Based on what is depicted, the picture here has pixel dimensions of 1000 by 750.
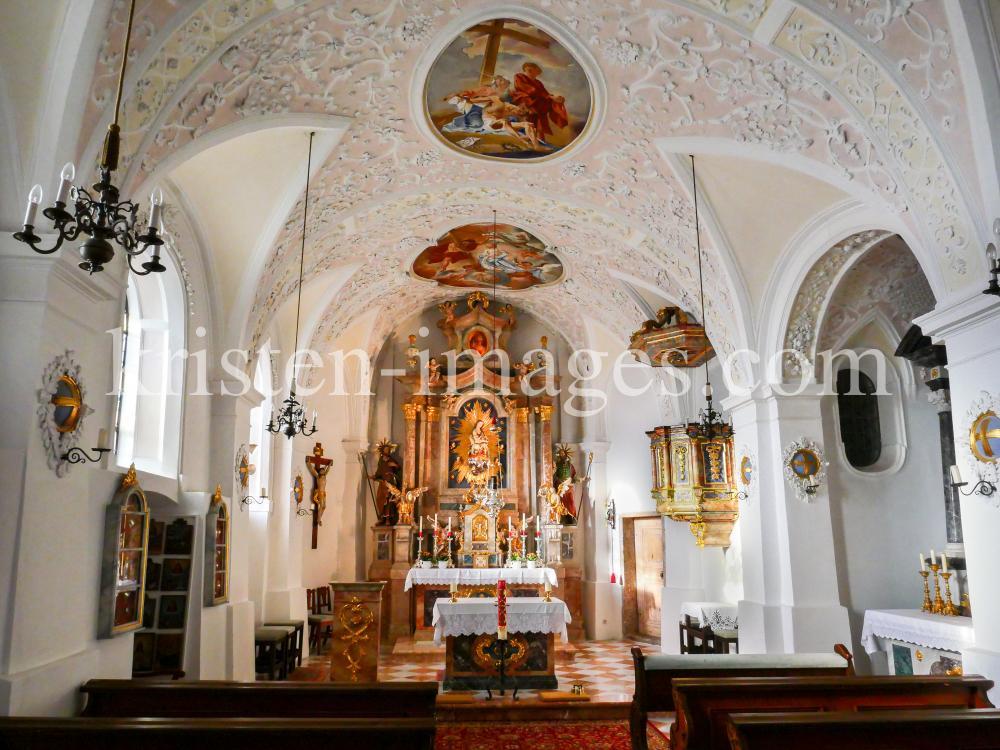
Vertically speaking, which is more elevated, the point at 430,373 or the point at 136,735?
the point at 430,373

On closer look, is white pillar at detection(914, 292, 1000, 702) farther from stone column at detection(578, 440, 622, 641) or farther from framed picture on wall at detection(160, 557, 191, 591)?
stone column at detection(578, 440, 622, 641)

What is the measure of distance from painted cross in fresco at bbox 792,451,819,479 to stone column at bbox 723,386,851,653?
0.59 feet

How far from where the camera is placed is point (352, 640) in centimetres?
872

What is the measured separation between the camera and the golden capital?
1577 cm

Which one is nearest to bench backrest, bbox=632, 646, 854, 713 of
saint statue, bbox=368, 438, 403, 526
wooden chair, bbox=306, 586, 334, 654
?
wooden chair, bbox=306, 586, 334, 654

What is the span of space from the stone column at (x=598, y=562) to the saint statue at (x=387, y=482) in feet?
12.4

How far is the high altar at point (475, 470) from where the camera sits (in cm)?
1475

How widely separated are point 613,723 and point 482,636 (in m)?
2.17

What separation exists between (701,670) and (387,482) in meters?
9.13

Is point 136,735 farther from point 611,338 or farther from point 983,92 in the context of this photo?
point 611,338

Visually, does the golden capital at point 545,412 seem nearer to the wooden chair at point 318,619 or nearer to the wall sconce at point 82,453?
the wooden chair at point 318,619

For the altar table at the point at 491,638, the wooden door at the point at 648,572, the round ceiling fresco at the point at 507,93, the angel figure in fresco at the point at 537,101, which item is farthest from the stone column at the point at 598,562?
the angel figure in fresco at the point at 537,101

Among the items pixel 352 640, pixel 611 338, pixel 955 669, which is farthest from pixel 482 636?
pixel 611 338

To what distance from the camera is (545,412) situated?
15.8 meters
